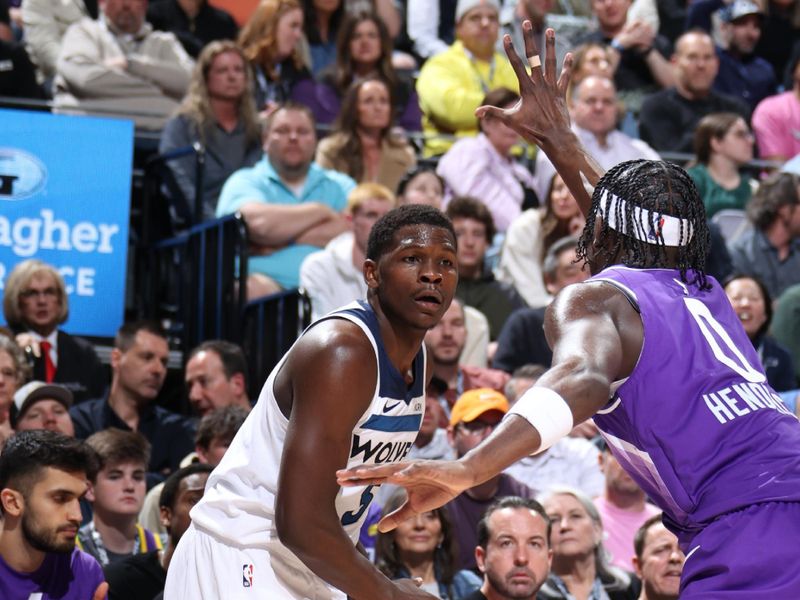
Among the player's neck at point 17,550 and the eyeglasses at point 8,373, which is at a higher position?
the eyeglasses at point 8,373

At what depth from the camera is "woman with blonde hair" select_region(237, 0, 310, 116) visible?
1101 cm

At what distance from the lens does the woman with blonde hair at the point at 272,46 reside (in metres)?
11.0

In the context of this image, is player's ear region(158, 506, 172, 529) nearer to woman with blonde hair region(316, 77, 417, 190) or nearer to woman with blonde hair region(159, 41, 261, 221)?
woman with blonde hair region(159, 41, 261, 221)

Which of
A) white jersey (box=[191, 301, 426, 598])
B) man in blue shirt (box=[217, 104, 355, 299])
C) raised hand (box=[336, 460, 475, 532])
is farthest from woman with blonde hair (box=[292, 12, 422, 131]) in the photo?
raised hand (box=[336, 460, 475, 532])

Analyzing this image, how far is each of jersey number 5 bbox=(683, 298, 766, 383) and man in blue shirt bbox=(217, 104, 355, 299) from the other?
571 centimetres

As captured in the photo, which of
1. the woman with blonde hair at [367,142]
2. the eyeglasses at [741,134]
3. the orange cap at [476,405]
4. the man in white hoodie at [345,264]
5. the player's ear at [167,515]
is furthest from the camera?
the eyeglasses at [741,134]

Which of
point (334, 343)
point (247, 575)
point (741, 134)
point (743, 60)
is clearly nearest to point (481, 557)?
point (247, 575)

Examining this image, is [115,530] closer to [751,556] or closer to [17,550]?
[17,550]

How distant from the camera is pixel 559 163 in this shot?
5055 mm

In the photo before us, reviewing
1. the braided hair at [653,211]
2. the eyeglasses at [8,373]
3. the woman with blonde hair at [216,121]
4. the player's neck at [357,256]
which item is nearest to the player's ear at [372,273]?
the braided hair at [653,211]

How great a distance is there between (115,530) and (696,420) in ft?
13.3

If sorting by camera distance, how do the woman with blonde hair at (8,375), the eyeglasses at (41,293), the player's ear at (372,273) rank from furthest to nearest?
the eyeglasses at (41,293) < the woman with blonde hair at (8,375) < the player's ear at (372,273)

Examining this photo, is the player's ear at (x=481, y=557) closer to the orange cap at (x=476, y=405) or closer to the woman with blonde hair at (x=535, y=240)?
the orange cap at (x=476, y=405)

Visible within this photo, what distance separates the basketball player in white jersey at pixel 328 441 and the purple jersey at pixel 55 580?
1.49 meters
